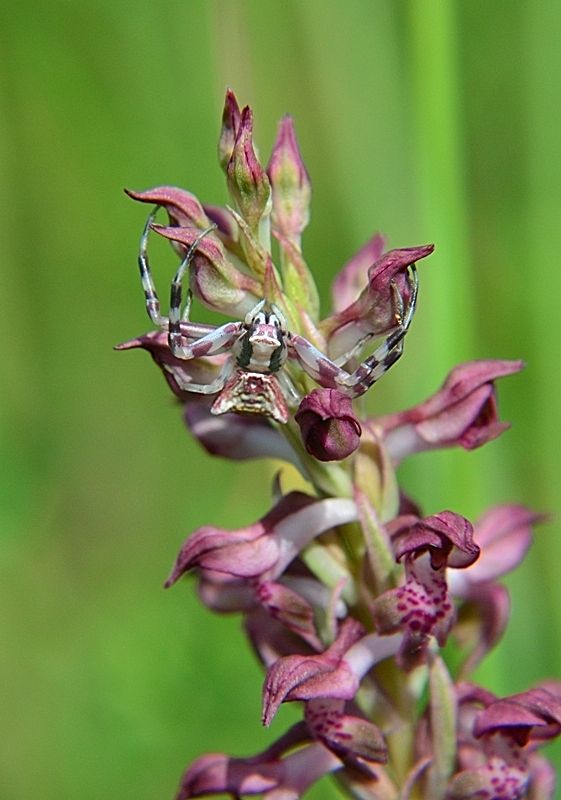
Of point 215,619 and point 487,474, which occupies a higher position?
point 487,474

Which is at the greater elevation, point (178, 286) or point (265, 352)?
point (178, 286)

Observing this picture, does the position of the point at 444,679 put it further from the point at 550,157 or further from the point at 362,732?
the point at 550,157

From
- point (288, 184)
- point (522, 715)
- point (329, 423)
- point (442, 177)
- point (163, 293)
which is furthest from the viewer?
point (163, 293)

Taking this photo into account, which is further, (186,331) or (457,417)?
(457,417)

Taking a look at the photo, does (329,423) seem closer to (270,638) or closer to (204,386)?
(204,386)

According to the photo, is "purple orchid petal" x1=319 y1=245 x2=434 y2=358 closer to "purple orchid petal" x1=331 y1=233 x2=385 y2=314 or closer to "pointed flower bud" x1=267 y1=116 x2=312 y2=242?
"pointed flower bud" x1=267 y1=116 x2=312 y2=242

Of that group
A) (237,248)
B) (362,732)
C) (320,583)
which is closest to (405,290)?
(237,248)

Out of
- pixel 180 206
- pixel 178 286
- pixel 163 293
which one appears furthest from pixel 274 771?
pixel 163 293
